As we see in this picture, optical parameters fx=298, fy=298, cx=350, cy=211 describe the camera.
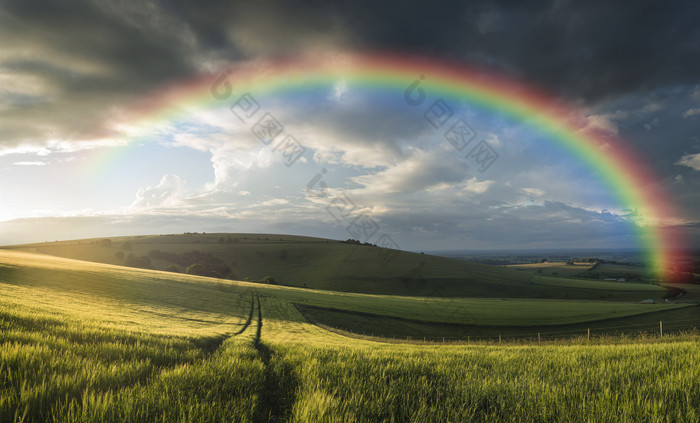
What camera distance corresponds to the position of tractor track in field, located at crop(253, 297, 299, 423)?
4214 mm

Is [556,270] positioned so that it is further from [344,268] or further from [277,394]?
[277,394]

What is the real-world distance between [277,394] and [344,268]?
335 feet

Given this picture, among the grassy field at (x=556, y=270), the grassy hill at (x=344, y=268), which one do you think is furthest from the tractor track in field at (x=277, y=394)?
the grassy field at (x=556, y=270)

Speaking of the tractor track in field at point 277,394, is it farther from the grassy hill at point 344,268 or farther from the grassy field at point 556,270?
the grassy field at point 556,270

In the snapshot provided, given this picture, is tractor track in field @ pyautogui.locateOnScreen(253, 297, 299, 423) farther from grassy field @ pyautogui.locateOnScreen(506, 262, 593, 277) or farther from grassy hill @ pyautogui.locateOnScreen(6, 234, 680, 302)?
grassy field @ pyautogui.locateOnScreen(506, 262, 593, 277)

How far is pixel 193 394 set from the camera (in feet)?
12.1

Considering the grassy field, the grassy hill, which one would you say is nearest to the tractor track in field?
the grassy hill

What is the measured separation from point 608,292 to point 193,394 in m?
120

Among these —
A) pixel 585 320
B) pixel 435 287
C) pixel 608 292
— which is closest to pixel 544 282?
pixel 608 292

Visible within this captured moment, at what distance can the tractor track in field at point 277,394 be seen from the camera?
4.21 metres

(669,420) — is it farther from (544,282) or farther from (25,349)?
(544,282)

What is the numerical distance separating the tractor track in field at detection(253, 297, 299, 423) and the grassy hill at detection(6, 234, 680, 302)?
8753cm

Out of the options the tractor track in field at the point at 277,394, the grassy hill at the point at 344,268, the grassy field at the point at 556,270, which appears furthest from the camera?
the grassy field at the point at 556,270

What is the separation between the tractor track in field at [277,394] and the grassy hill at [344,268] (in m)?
87.5
